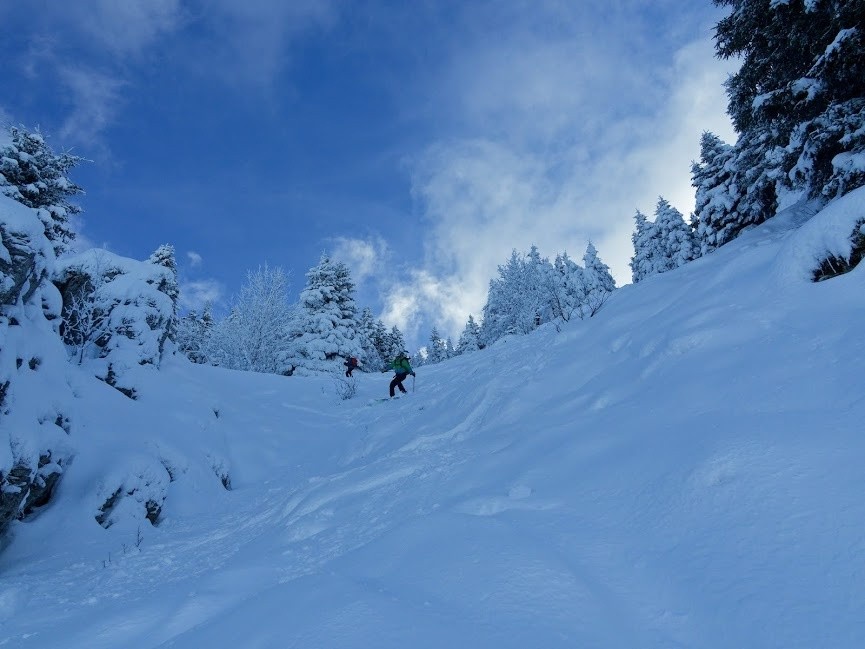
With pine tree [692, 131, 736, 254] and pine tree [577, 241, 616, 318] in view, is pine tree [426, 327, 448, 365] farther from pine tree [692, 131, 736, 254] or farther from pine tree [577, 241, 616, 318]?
pine tree [692, 131, 736, 254]

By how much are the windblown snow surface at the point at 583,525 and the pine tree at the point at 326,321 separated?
19.6 meters

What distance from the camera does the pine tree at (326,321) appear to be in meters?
26.9

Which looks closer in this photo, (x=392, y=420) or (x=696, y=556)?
(x=696, y=556)

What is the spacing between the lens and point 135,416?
29.4 feet

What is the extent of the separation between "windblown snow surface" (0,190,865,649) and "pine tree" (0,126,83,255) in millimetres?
16033

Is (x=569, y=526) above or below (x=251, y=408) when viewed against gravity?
below

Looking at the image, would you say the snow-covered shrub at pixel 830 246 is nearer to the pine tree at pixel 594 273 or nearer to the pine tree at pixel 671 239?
the pine tree at pixel 671 239

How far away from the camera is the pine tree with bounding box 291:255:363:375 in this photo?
26.9m

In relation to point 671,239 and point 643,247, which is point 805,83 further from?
point 643,247

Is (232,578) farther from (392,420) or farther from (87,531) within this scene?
(392,420)

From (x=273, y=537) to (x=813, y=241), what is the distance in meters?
6.43

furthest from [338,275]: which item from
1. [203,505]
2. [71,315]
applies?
[203,505]

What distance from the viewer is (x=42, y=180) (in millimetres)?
18562

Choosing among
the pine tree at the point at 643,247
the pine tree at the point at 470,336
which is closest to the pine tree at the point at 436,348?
the pine tree at the point at 470,336
